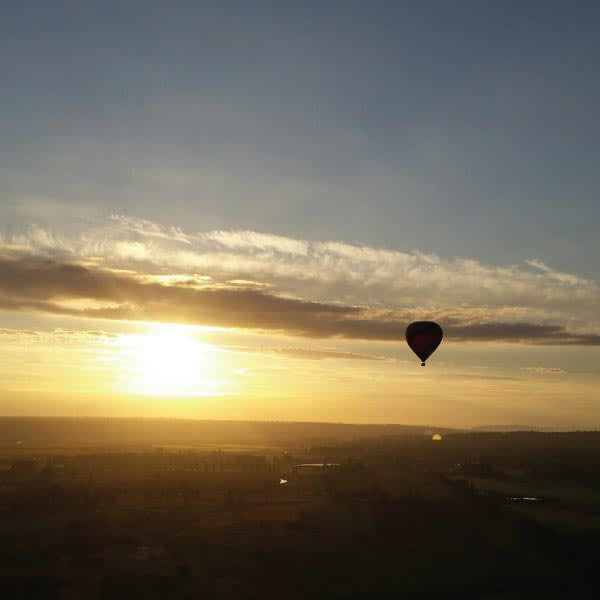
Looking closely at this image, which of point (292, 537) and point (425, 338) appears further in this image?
point (425, 338)

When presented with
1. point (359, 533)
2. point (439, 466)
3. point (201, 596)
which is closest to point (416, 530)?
point (359, 533)

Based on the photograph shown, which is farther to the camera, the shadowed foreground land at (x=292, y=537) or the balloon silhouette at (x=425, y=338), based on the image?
the balloon silhouette at (x=425, y=338)

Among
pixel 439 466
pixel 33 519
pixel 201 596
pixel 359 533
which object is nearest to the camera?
pixel 201 596

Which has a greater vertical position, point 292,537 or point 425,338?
point 425,338

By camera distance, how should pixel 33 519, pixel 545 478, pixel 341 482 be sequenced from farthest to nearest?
1. pixel 545 478
2. pixel 341 482
3. pixel 33 519

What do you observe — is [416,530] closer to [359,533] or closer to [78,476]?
[359,533]

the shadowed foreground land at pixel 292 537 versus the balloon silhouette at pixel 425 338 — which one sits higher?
the balloon silhouette at pixel 425 338

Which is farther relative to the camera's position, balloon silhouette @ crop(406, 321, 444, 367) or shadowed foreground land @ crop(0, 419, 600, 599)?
balloon silhouette @ crop(406, 321, 444, 367)

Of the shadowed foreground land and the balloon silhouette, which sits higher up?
the balloon silhouette
